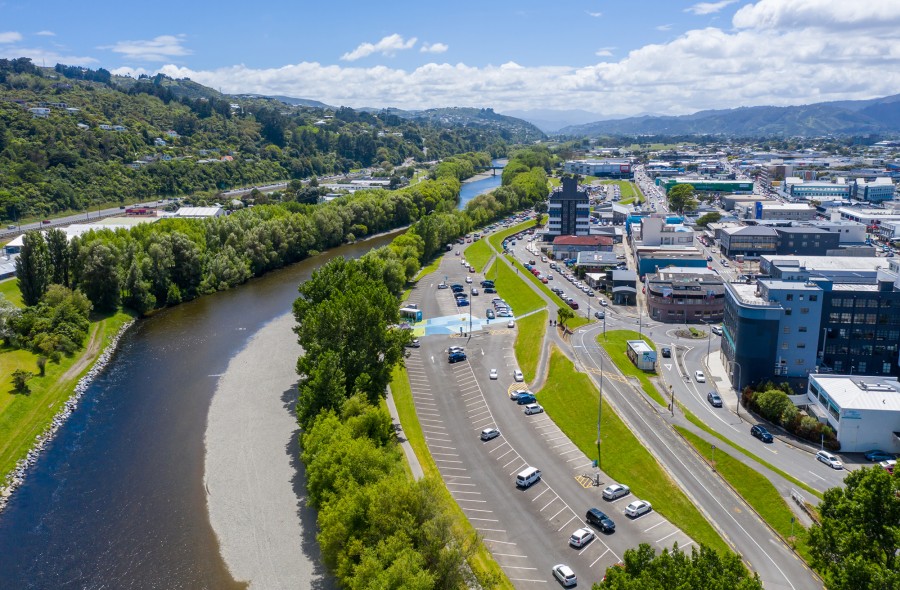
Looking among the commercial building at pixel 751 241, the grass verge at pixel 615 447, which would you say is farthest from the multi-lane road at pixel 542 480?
the commercial building at pixel 751 241

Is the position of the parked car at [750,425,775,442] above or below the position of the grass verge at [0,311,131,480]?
below

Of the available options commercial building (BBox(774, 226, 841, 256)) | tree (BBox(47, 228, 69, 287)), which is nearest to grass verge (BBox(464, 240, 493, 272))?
commercial building (BBox(774, 226, 841, 256))

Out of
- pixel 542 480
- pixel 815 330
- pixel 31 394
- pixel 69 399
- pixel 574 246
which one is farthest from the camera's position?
pixel 574 246

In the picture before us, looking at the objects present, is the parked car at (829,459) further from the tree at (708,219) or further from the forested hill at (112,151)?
the forested hill at (112,151)

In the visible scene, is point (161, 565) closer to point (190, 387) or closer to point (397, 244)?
point (190, 387)

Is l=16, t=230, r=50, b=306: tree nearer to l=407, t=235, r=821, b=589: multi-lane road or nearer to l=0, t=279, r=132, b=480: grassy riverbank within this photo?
l=0, t=279, r=132, b=480: grassy riverbank

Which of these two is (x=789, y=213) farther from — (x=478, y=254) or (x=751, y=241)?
(x=478, y=254)

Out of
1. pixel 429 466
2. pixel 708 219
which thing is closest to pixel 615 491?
pixel 429 466
